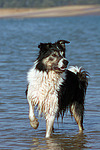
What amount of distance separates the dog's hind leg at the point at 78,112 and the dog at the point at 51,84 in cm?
17

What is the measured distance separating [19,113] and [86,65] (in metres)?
6.85

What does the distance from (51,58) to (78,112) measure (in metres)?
1.66

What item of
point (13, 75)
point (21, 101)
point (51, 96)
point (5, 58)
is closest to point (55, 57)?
point (51, 96)

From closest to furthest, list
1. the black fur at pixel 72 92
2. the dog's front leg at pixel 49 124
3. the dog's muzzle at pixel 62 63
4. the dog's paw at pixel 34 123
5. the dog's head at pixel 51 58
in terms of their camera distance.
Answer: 1. the dog's muzzle at pixel 62 63
2. the dog's head at pixel 51 58
3. the dog's front leg at pixel 49 124
4. the black fur at pixel 72 92
5. the dog's paw at pixel 34 123

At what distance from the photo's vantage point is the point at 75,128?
8.80 m

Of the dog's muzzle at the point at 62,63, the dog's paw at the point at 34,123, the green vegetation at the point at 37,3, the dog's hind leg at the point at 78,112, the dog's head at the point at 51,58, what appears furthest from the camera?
the green vegetation at the point at 37,3

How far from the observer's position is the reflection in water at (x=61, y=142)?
7.53 meters

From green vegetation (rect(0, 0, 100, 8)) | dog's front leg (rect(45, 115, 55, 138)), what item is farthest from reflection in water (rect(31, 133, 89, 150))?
green vegetation (rect(0, 0, 100, 8))

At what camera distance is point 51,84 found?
309 inches

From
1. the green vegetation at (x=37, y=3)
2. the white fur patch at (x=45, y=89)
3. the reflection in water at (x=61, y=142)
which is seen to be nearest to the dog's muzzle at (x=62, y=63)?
the white fur patch at (x=45, y=89)

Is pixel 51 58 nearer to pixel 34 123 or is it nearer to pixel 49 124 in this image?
pixel 49 124

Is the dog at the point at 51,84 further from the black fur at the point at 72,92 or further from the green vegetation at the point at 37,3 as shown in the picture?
the green vegetation at the point at 37,3

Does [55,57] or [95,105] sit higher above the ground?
[55,57]

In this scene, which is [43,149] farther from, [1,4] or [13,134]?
[1,4]
